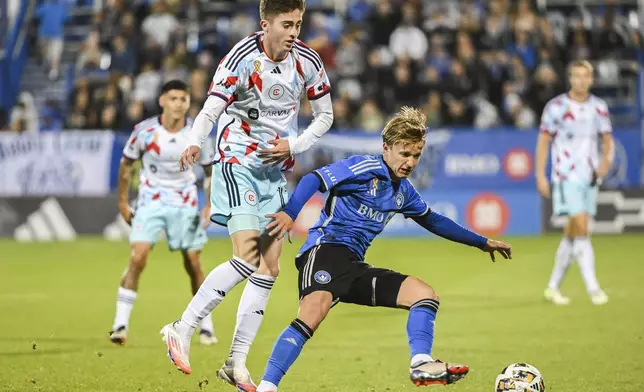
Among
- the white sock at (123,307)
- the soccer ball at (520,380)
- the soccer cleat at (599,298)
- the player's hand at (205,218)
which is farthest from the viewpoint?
the soccer cleat at (599,298)

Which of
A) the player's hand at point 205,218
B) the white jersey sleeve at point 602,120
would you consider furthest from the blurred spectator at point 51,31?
the player's hand at point 205,218

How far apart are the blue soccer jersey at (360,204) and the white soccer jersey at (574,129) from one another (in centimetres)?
595

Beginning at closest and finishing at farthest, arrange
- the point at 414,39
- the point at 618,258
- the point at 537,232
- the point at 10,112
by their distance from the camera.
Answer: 1. the point at 618,258
2. the point at 537,232
3. the point at 414,39
4. the point at 10,112

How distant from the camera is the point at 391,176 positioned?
6.46 meters

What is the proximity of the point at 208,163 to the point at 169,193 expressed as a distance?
17.7 inches

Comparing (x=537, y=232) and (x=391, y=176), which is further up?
(x=391, y=176)

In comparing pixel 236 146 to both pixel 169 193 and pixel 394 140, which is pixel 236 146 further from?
pixel 169 193

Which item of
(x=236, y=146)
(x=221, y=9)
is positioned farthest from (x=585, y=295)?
(x=221, y=9)

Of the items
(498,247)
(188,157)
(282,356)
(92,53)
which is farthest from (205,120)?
(92,53)

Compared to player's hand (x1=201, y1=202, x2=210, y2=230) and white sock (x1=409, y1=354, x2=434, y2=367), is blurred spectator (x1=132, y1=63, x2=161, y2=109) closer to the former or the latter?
player's hand (x1=201, y1=202, x2=210, y2=230)

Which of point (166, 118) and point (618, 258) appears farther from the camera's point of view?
point (618, 258)

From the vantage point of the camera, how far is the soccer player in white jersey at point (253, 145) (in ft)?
22.2

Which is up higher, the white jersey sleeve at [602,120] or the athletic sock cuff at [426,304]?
the white jersey sleeve at [602,120]

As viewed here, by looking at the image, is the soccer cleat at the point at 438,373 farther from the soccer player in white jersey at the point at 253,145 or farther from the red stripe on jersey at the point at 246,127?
the red stripe on jersey at the point at 246,127
